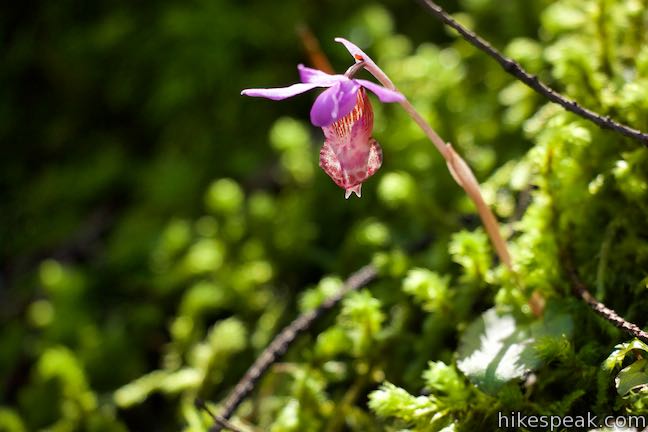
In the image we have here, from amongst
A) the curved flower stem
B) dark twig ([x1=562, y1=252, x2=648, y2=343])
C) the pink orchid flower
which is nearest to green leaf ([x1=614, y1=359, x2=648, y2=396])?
dark twig ([x1=562, y1=252, x2=648, y2=343])

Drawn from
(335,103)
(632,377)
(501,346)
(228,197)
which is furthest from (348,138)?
(228,197)

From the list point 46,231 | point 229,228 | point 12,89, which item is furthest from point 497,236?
point 12,89

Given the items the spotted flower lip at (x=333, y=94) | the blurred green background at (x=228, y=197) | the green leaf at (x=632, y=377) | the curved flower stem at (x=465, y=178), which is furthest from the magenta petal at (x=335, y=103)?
the green leaf at (x=632, y=377)

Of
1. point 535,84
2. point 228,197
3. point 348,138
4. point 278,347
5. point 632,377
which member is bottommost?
point 228,197

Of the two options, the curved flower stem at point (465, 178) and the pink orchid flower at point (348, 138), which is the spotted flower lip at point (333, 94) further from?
the curved flower stem at point (465, 178)

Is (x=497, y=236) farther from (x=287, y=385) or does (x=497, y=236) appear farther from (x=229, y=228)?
(x=229, y=228)

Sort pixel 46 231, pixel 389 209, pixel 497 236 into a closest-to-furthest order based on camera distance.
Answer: pixel 497 236, pixel 389 209, pixel 46 231

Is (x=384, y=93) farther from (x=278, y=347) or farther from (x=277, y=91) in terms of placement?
(x=278, y=347)
